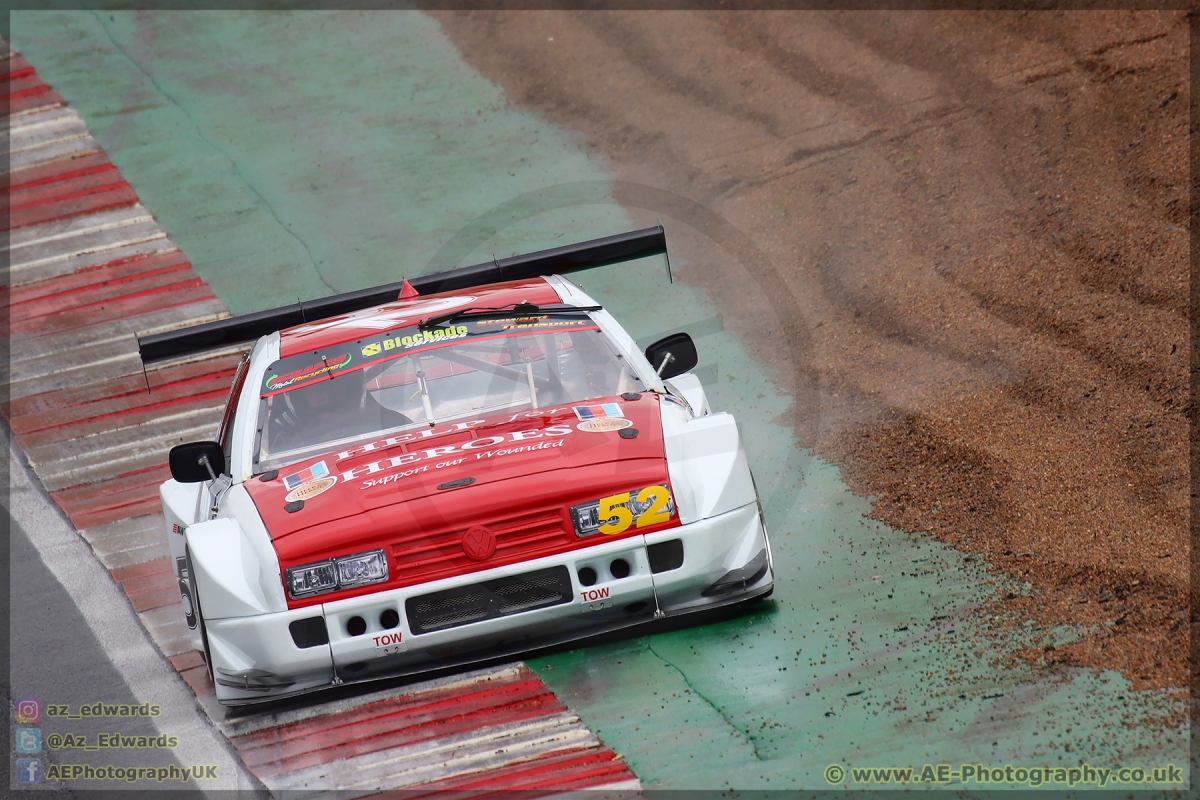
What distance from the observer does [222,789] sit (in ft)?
16.0

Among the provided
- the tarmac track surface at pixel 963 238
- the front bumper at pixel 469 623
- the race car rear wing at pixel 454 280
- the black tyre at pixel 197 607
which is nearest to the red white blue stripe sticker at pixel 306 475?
the black tyre at pixel 197 607

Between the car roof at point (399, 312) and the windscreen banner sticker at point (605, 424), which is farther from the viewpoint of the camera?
the car roof at point (399, 312)

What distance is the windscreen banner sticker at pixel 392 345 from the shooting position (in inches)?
244

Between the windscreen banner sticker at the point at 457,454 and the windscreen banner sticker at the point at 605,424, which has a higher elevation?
the windscreen banner sticker at the point at 457,454

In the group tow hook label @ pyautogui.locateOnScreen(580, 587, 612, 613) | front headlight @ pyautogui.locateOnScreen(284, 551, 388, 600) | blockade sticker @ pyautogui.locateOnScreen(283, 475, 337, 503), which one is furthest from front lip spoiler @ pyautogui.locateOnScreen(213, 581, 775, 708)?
blockade sticker @ pyautogui.locateOnScreen(283, 475, 337, 503)

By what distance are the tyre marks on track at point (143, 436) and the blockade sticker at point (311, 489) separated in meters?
0.92

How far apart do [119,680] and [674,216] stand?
6764 millimetres

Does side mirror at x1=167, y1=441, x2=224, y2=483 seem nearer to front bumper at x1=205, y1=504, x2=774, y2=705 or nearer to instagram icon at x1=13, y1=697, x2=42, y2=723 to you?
front bumper at x1=205, y1=504, x2=774, y2=705

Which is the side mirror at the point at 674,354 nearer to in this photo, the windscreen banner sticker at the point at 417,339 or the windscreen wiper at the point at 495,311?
the windscreen wiper at the point at 495,311

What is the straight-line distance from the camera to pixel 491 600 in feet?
16.5

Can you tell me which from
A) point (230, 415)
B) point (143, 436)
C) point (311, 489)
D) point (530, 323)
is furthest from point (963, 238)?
point (143, 436)

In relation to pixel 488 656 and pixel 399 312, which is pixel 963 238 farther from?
pixel 488 656

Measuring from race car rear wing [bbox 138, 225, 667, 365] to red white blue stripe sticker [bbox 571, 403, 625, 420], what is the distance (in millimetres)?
1809

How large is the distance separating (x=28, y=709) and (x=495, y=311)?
9.71ft
